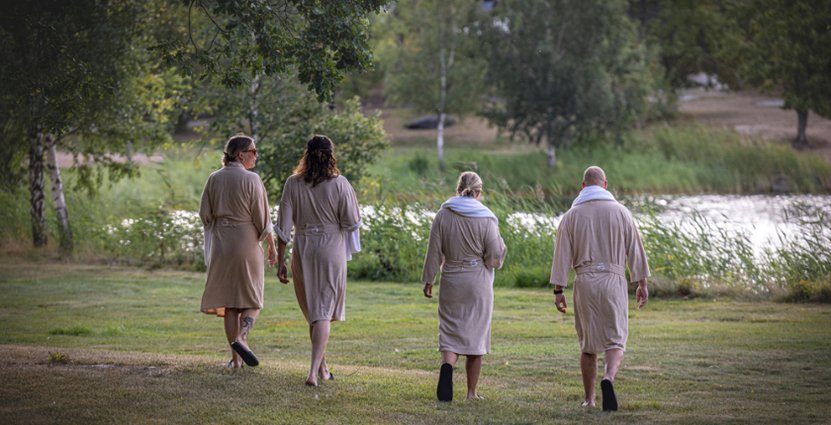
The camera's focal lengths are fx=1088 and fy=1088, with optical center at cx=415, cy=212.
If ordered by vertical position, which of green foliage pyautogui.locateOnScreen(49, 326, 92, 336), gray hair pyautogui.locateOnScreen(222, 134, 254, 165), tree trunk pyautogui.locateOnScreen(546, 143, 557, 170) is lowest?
green foliage pyautogui.locateOnScreen(49, 326, 92, 336)

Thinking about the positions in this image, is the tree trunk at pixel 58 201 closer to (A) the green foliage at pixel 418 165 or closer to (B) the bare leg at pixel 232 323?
(B) the bare leg at pixel 232 323

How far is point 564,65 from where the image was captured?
4166 cm

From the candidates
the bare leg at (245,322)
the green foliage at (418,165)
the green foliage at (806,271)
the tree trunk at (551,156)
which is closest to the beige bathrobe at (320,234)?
the bare leg at (245,322)

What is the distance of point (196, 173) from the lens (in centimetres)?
3991

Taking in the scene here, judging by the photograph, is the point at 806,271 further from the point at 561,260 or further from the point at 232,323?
the point at 232,323

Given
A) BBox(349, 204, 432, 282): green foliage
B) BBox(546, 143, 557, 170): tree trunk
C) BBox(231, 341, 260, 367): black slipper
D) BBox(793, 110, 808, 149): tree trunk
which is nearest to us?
BBox(231, 341, 260, 367): black slipper

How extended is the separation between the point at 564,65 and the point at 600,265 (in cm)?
3413

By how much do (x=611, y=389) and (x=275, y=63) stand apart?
4.43 meters

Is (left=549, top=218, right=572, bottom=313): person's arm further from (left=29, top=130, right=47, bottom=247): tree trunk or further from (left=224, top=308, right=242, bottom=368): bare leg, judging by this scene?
(left=29, top=130, right=47, bottom=247): tree trunk

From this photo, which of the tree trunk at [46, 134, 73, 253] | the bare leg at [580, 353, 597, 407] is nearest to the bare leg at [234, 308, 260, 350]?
the bare leg at [580, 353, 597, 407]

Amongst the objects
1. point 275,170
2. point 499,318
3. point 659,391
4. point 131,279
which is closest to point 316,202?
point 659,391

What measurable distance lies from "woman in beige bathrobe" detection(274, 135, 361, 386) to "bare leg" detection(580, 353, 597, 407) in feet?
6.37

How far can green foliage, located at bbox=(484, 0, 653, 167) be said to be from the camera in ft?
136

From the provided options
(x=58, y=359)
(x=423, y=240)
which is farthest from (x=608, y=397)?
(x=423, y=240)
